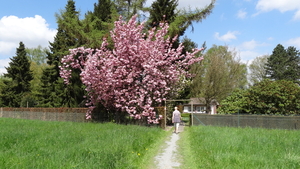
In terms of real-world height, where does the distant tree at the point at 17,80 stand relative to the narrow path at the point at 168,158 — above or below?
above

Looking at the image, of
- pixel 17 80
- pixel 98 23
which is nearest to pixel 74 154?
pixel 98 23

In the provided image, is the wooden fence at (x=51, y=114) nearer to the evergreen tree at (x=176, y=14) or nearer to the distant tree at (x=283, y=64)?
the evergreen tree at (x=176, y=14)

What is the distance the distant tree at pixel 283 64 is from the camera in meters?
56.0

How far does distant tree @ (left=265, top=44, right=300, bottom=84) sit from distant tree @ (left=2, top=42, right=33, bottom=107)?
52.3 metres

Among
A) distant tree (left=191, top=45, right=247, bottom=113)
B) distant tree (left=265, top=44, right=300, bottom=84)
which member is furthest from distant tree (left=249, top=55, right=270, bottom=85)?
distant tree (left=191, top=45, right=247, bottom=113)

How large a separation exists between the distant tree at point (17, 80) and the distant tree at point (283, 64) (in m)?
52.3

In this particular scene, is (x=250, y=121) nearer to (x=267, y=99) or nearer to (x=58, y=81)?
(x=267, y=99)

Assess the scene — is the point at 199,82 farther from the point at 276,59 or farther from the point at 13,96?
the point at 276,59

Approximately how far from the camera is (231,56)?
33.7m

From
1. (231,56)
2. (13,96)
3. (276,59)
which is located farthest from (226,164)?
(276,59)

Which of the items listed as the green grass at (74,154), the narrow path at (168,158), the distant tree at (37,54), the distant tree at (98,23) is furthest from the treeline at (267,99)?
the distant tree at (37,54)

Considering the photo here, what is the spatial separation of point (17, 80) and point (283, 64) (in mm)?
57741

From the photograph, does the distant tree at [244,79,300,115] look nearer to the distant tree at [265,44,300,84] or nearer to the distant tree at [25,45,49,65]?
the distant tree at [265,44,300,84]

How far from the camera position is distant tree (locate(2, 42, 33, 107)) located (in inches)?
1649
